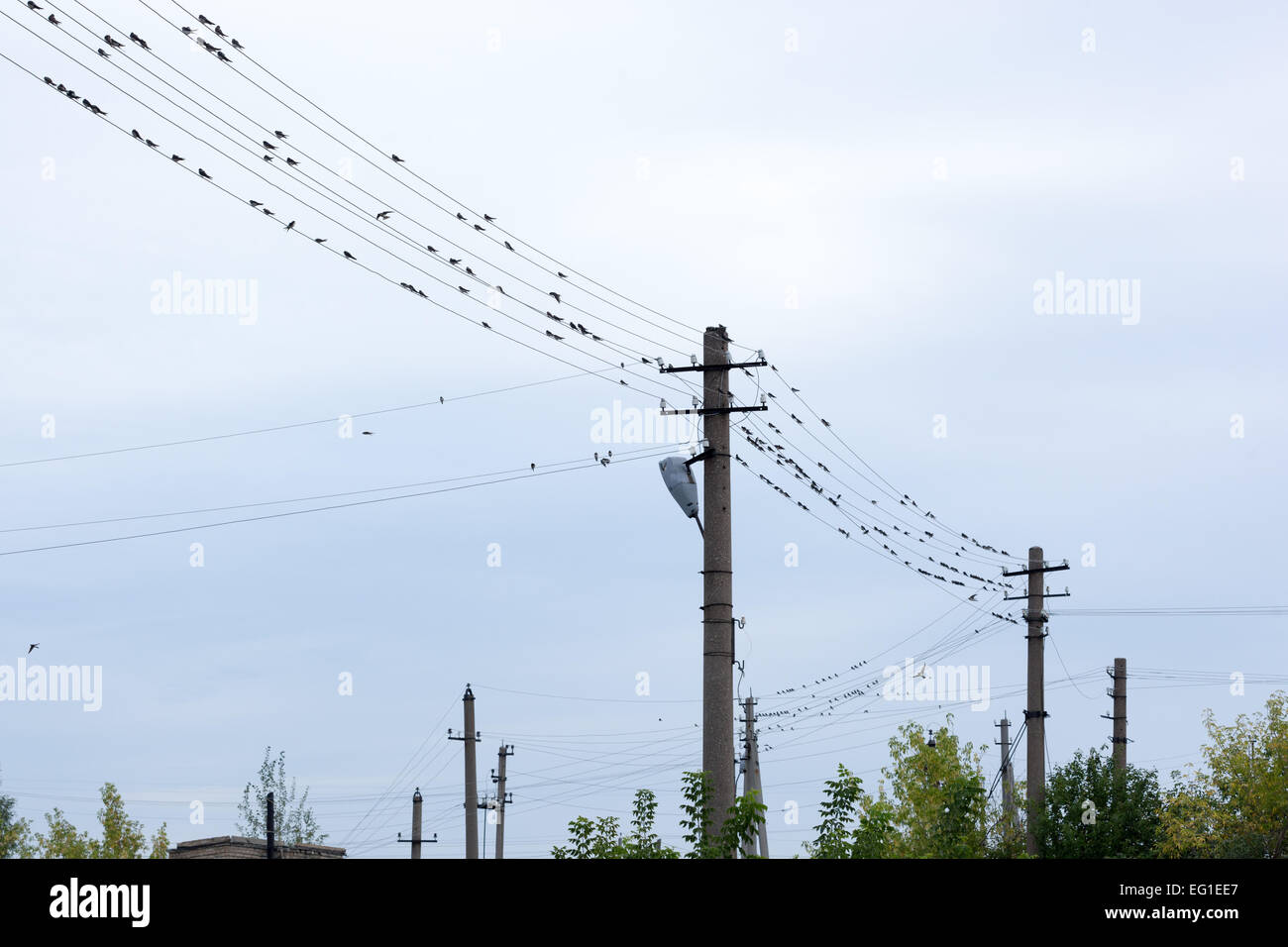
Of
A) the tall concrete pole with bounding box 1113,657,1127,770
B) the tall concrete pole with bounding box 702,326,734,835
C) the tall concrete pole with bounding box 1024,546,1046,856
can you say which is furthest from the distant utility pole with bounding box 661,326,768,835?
the tall concrete pole with bounding box 1113,657,1127,770

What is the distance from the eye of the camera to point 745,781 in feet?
159

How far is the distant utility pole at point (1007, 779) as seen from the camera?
5787 cm

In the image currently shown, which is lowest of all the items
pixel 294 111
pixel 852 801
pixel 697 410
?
pixel 852 801

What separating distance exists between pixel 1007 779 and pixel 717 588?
48997mm

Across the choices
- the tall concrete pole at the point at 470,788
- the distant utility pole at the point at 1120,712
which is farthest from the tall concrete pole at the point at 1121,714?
the tall concrete pole at the point at 470,788

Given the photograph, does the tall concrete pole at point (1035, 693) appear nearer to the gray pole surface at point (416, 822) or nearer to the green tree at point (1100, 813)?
the green tree at point (1100, 813)

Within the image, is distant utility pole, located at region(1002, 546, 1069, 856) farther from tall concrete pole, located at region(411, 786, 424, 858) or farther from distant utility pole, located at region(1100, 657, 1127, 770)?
tall concrete pole, located at region(411, 786, 424, 858)

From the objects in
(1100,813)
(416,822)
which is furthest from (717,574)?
(416,822)

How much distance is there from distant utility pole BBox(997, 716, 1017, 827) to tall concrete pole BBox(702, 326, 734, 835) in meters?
34.8

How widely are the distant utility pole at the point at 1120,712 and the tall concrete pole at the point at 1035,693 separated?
23.2 ft
